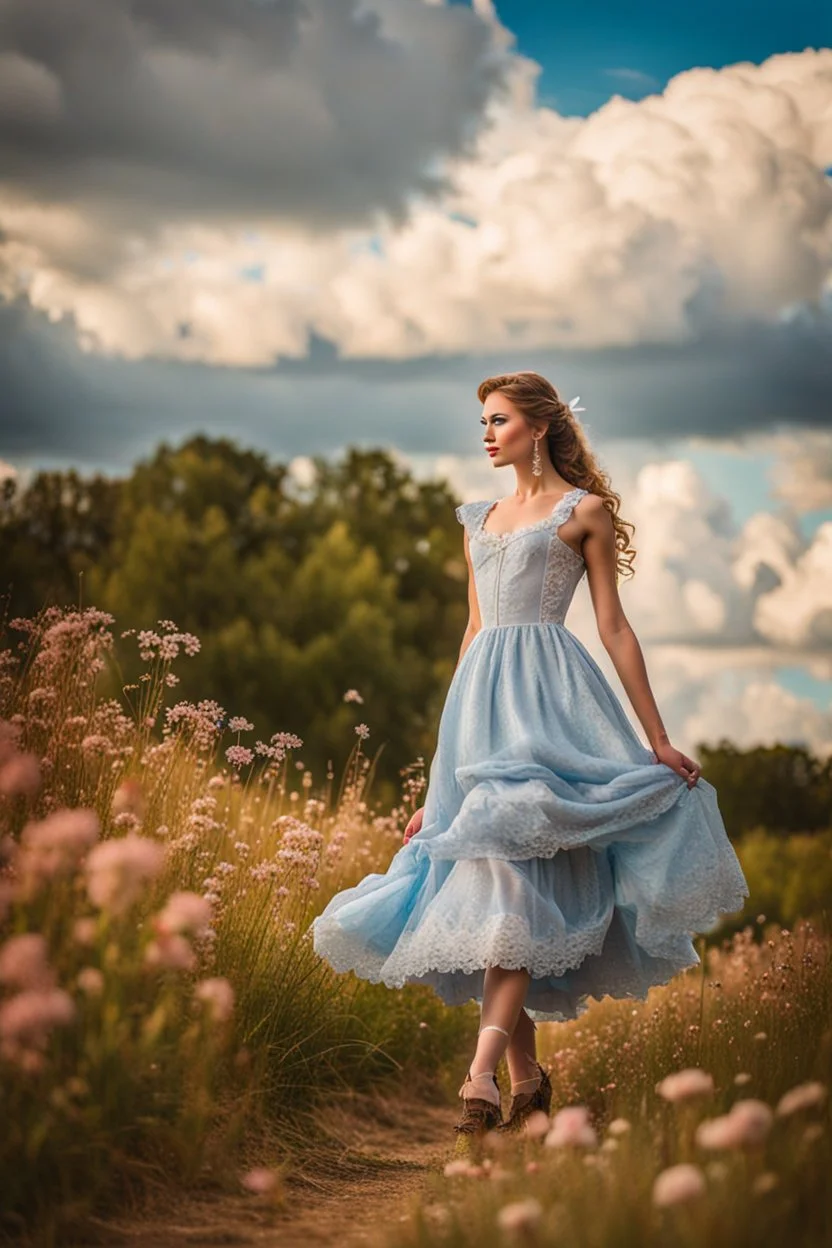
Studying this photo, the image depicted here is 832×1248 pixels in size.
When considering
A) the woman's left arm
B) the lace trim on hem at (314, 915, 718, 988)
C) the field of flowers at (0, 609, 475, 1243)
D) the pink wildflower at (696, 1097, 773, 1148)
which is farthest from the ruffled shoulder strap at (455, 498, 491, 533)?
the pink wildflower at (696, 1097, 773, 1148)

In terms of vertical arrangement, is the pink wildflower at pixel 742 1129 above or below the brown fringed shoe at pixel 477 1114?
above

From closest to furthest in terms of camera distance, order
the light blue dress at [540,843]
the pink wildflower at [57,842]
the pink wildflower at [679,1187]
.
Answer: the pink wildflower at [679,1187] < the pink wildflower at [57,842] < the light blue dress at [540,843]

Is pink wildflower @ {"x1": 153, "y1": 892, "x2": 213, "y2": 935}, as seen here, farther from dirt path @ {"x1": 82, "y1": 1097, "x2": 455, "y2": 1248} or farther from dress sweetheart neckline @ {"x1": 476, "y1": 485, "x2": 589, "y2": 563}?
dress sweetheart neckline @ {"x1": 476, "y1": 485, "x2": 589, "y2": 563}

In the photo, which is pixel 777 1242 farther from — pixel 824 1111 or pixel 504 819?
pixel 504 819

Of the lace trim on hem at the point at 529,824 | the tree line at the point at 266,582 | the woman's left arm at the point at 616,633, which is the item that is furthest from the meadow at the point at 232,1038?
the tree line at the point at 266,582

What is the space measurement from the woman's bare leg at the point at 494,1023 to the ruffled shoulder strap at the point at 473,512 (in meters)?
1.66

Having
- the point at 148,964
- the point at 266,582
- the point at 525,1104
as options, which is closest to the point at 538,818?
the point at 525,1104

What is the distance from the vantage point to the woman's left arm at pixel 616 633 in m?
4.41

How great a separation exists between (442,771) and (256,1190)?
1.48 m

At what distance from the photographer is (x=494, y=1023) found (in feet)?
13.6

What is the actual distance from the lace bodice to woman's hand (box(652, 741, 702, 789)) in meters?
0.62

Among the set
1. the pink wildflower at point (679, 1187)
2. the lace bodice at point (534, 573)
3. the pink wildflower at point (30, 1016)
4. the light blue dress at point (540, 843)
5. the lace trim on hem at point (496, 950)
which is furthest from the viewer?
the lace bodice at point (534, 573)

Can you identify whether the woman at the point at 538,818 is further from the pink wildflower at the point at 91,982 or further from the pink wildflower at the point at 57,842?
the pink wildflower at the point at 57,842

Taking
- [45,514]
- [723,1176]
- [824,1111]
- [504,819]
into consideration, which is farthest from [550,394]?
[45,514]
